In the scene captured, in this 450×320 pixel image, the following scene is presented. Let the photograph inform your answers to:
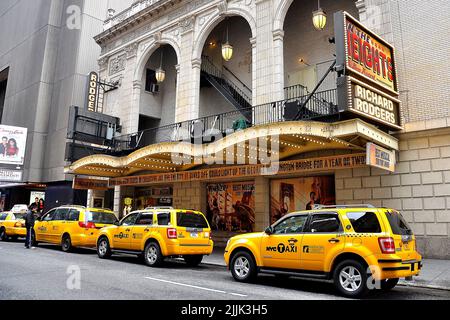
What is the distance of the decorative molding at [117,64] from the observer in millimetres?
24938

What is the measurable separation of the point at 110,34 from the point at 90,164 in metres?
11.0

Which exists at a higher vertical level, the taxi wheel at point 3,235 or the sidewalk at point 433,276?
the taxi wheel at point 3,235

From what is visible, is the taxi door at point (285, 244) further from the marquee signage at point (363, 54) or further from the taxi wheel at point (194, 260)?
the marquee signage at point (363, 54)

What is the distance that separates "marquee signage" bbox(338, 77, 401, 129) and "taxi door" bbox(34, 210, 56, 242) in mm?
13028

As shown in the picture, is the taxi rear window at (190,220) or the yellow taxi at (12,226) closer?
the taxi rear window at (190,220)

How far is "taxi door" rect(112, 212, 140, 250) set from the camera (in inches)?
478

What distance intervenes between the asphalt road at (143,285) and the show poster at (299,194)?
19.7 feet

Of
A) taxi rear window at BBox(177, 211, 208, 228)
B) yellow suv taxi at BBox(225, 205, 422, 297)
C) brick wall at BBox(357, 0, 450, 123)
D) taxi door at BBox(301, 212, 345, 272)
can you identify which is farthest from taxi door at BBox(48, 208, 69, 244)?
brick wall at BBox(357, 0, 450, 123)

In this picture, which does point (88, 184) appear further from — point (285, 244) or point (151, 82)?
point (285, 244)

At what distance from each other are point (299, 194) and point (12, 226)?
48.6 feet

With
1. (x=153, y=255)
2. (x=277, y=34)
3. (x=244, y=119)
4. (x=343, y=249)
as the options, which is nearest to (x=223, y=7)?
(x=277, y=34)

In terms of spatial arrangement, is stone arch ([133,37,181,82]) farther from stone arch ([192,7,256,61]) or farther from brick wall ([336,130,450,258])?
brick wall ([336,130,450,258])

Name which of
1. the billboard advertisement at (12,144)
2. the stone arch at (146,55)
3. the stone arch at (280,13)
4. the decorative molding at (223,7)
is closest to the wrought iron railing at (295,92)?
the stone arch at (280,13)

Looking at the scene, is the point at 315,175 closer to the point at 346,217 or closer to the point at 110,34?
the point at 346,217
